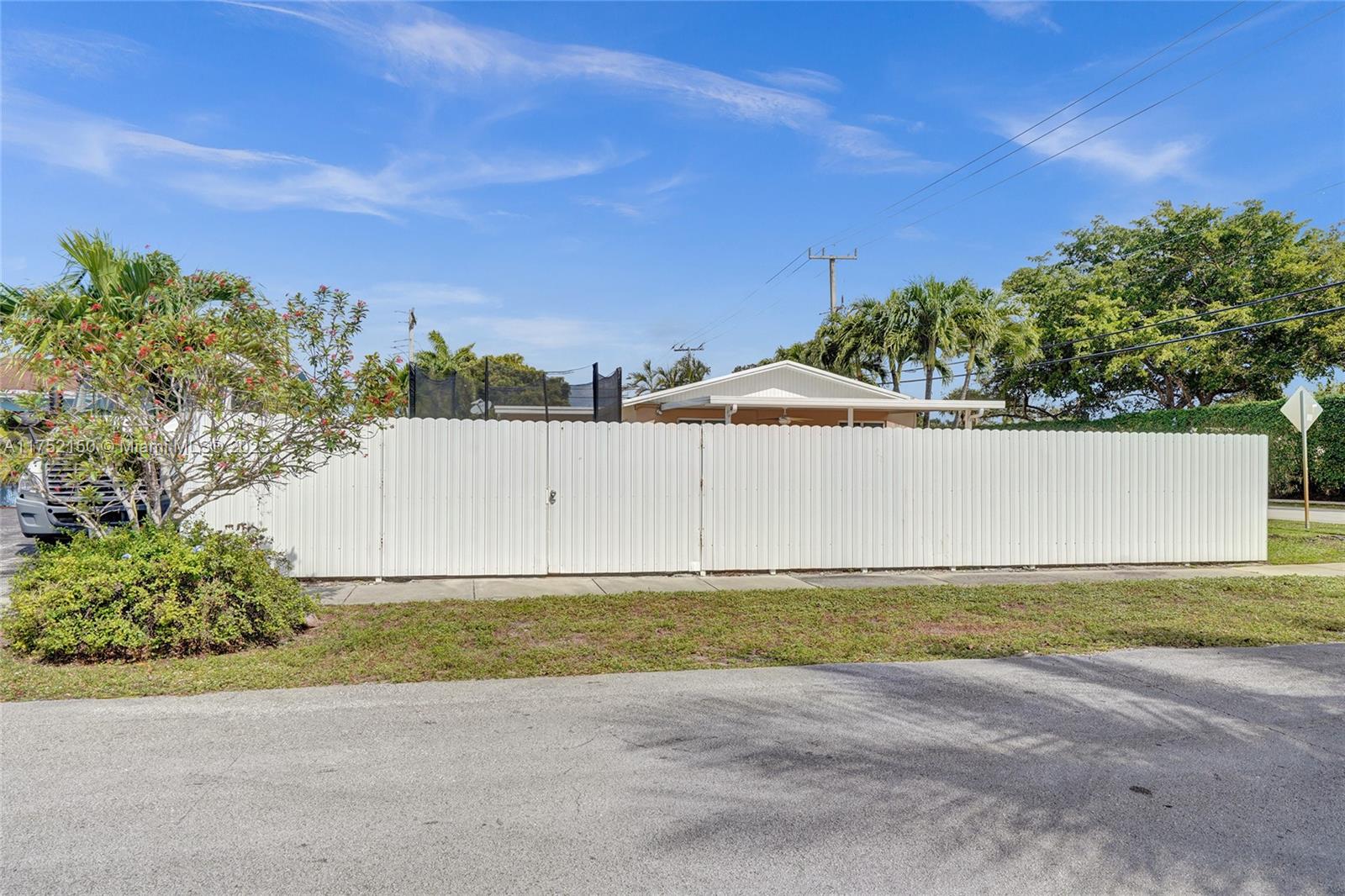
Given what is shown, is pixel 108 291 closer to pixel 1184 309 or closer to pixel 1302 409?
pixel 1302 409

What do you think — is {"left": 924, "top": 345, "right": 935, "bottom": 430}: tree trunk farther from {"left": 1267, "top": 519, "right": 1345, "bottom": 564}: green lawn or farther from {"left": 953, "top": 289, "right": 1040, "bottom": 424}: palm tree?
{"left": 1267, "top": 519, "right": 1345, "bottom": 564}: green lawn

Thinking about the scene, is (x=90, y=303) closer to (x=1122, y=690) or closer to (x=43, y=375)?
(x=43, y=375)

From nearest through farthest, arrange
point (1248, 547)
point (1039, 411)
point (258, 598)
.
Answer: point (258, 598) → point (1248, 547) → point (1039, 411)

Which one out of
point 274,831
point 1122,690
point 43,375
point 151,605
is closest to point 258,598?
point 151,605

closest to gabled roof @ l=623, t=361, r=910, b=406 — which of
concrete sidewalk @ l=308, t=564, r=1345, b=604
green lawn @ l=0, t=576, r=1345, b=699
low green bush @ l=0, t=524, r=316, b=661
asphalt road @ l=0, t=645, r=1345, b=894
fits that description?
concrete sidewalk @ l=308, t=564, r=1345, b=604

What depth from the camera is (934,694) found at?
18.2 feet

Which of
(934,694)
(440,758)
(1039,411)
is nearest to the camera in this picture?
(440,758)

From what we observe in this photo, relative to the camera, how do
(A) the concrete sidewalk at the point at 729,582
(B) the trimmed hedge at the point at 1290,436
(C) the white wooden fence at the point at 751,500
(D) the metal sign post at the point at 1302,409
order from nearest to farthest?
(A) the concrete sidewalk at the point at 729,582
(C) the white wooden fence at the point at 751,500
(D) the metal sign post at the point at 1302,409
(B) the trimmed hedge at the point at 1290,436

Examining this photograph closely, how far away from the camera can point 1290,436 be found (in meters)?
25.2

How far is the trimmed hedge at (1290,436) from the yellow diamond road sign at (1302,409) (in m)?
6.85

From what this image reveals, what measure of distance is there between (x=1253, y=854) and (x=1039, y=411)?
1552 inches

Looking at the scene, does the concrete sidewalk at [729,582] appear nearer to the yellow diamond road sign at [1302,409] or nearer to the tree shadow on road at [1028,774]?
the tree shadow on road at [1028,774]

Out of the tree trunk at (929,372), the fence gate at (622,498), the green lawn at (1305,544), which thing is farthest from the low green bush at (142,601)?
the tree trunk at (929,372)

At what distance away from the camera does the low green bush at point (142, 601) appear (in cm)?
592
